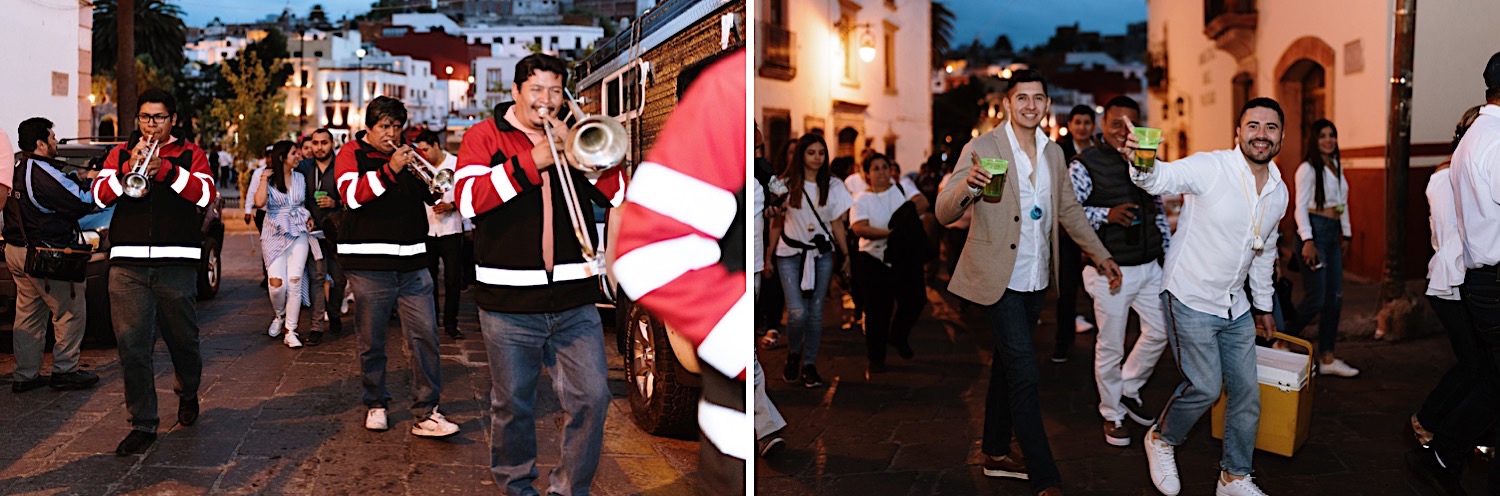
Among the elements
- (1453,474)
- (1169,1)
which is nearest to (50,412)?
(1453,474)

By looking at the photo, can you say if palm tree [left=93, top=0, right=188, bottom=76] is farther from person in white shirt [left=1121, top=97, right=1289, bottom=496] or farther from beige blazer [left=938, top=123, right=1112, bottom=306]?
person in white shirt [left=1121, top=97, right=1289, bottom=496]

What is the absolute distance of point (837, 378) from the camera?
6180 millimetres

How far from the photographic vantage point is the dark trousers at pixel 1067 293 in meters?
6.65

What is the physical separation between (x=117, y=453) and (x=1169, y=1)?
19608mm

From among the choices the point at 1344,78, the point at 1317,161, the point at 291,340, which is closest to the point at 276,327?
the point at 291,340

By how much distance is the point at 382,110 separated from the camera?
3270 mm

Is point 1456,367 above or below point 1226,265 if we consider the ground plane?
below

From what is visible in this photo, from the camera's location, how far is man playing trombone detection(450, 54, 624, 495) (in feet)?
9.13

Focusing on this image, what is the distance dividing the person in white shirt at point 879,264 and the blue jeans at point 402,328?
2.71 metres

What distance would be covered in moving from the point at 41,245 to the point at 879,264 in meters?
3.93

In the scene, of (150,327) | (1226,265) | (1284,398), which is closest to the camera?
(150,327)

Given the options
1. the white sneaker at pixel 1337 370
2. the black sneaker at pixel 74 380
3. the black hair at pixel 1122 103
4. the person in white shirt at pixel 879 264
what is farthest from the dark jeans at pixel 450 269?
the white sneaker at pixel 1337 370

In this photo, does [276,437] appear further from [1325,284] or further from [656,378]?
[1325,284]

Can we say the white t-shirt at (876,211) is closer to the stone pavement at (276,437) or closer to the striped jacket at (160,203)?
the stone pavement at (276,437)
